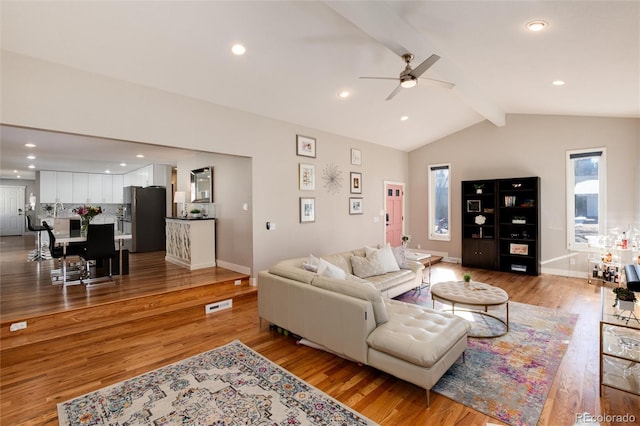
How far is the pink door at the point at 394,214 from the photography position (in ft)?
26.1

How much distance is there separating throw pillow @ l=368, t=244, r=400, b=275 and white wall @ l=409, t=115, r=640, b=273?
3.69m

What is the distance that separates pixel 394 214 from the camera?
26.7 ft

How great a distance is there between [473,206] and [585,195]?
2.01 metres

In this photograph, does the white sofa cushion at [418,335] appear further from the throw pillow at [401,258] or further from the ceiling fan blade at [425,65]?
the ceiling fan blade at [425,65]

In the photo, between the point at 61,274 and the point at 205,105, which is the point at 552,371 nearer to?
the point at 205,105

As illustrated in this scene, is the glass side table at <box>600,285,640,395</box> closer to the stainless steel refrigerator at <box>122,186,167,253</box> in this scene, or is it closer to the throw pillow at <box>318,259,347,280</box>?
the throw pillow at <box>318,259,347,280</box>

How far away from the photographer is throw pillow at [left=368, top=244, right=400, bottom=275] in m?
4.59

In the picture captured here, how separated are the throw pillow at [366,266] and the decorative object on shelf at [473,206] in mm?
3786

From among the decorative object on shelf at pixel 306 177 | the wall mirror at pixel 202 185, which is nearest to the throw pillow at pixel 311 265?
the decorative object on shelf at pixel 306 177

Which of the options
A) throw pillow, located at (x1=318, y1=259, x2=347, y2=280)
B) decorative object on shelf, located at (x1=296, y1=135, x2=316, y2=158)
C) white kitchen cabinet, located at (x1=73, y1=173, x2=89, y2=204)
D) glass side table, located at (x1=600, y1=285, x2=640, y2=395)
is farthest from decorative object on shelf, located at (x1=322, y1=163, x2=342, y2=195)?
white kitchen cabinet, located at (x1=73, y1=173, x2=89, y2=204)

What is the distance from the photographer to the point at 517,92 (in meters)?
5.04

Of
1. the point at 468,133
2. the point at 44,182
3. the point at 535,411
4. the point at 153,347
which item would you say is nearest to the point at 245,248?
the point at 153,347

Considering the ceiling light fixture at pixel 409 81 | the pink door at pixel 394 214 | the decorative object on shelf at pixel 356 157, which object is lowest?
the pink door at pixel 394 214

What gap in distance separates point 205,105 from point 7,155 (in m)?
5.99
